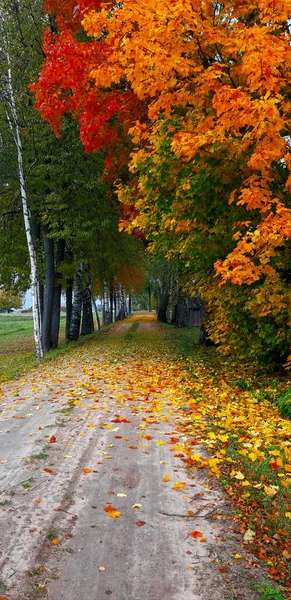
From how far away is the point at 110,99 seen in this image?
36.9ft

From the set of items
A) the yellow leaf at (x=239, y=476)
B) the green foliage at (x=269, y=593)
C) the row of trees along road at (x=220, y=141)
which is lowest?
the green foliage at (x=269, y=593)

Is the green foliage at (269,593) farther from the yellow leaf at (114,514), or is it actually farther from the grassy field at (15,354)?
the grassy field at (15,354)

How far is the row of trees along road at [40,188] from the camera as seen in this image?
1552 centimetres

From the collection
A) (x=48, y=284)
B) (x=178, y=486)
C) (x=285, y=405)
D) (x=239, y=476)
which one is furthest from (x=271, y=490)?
(x=48, y=284)

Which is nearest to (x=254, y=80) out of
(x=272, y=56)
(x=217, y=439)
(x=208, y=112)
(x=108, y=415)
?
(x=272, y=56)

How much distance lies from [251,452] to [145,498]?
157 cm

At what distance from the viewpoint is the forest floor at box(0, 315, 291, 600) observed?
2.89m

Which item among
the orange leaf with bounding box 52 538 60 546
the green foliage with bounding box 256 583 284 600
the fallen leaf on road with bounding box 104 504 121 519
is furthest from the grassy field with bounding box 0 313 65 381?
the green foliage with bounding box 256 583 284 600

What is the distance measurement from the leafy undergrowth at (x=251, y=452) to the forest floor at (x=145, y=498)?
0.05ft

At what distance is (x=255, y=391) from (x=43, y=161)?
41.1 ft

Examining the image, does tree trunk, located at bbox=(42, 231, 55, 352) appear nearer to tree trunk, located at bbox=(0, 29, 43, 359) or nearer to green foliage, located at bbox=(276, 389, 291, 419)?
tree trunk, located at bbox=(0, 29, 43, 359)

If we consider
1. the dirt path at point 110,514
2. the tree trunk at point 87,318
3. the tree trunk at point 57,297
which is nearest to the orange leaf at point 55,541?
the dirt path at point 110,514

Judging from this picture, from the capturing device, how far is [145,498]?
401 centimetres

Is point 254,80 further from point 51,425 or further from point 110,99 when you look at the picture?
point 110,99
